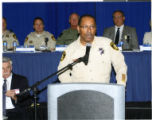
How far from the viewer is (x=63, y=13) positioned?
10.1 metres

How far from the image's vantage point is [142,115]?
5148 millimetres

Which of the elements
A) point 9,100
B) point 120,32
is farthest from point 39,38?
point 9,100

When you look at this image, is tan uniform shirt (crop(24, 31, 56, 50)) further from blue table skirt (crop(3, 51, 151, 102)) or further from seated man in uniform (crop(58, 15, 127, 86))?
seated man in uniform (crop(58, 15, 127, 86))

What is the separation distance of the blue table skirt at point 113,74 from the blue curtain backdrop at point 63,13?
3.91m

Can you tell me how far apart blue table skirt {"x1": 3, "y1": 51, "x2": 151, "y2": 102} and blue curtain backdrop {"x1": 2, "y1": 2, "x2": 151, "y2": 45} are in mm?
3912

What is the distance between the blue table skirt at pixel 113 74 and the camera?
576cm

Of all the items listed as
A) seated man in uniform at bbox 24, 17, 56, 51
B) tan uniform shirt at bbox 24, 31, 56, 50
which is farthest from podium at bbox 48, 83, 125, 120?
tan uniform shirt at bbox 24, 31, 56, 50

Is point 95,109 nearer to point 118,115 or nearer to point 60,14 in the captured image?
point 118,115

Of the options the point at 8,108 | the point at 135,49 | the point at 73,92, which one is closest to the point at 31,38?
the point at 135,49

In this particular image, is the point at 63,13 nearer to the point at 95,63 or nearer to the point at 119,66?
the point at 95,63

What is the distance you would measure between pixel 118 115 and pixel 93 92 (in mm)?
167

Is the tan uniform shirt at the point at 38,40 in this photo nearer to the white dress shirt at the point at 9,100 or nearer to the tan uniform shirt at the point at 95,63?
the white dress shirt at the point at 9,100

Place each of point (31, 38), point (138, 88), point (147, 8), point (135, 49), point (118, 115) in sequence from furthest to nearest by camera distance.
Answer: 1. point (147, 8)
2. point (31, 38)
3. point (135, 49)
4. point (138, 88)
5. point (118, 115)

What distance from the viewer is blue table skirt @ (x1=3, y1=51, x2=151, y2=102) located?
227 inches
